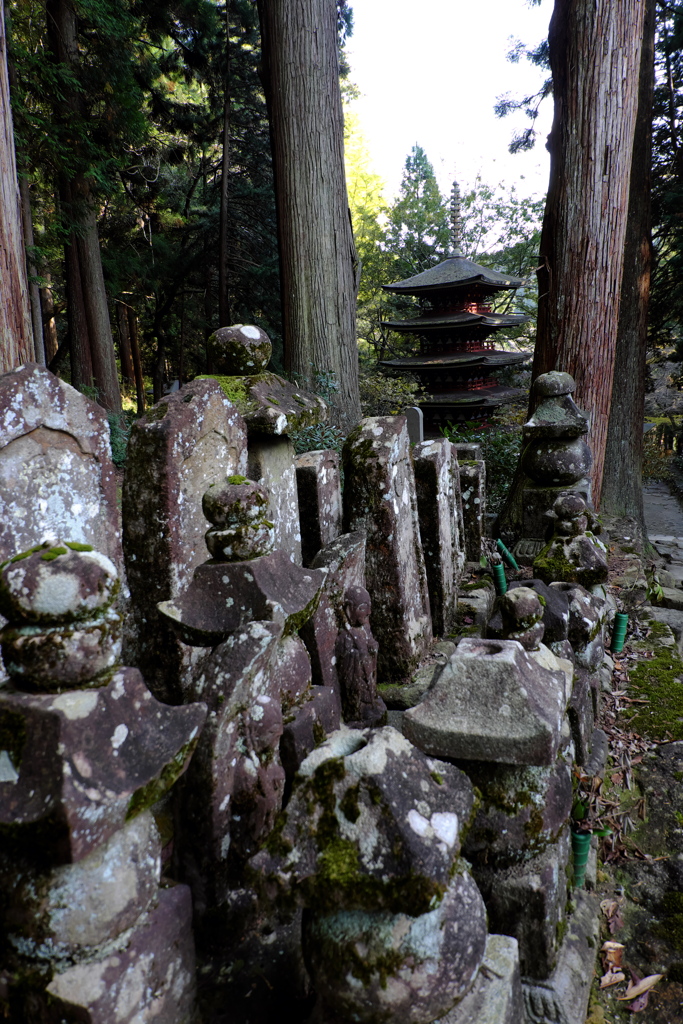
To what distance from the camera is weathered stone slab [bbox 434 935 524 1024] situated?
1.39 metres

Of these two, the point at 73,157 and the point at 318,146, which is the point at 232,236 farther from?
the point at 318,146

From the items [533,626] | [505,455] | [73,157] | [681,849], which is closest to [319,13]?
[73,157]

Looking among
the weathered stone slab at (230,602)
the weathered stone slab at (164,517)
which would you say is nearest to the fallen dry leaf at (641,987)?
the weathered stone slab at (230,602)

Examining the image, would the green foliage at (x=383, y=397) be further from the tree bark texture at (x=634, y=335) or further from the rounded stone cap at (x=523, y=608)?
the rounded stone cap at (x=523, y=608)

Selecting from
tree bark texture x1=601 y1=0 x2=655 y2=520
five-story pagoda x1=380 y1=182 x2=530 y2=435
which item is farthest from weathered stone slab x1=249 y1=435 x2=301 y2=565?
five-story pagoda x1=380 y1=182 x2=530 y2=435

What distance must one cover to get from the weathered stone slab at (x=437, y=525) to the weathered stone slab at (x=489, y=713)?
6.38 feet

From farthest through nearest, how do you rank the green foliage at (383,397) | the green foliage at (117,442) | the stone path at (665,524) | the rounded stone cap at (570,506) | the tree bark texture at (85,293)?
the green foliage at (383,397) → the tree bark texture at (85,293) → the green foliage at (117,442) → the stone path at (665,524) → the rounded stone cap at (570,506)

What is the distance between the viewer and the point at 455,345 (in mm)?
18016

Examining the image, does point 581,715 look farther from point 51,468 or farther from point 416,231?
point 416,231

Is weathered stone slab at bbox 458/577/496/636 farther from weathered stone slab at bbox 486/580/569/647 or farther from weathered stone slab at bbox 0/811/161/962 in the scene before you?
weathered stone slab at bbox 0/811/161/962

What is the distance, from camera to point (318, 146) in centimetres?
725

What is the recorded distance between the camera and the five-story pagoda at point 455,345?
56.3 ft

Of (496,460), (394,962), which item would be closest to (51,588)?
(394,962)

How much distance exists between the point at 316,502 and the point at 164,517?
0.91 metres
